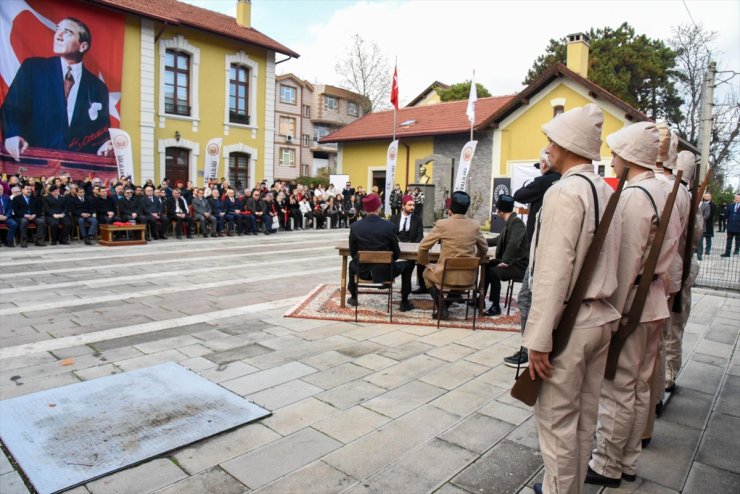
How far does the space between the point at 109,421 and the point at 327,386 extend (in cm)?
159

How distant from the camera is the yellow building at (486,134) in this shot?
2002cm

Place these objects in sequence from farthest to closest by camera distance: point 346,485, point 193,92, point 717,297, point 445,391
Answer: point 193,92
point 717,297
point 445,391
point 346,485

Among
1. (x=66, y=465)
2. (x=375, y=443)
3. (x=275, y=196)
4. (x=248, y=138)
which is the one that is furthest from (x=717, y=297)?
(x=248, y=138)

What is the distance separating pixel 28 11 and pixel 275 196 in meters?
9.78

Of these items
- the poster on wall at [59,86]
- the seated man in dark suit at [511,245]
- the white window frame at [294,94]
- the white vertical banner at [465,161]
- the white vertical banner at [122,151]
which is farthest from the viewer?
the white window frame at [294,94]

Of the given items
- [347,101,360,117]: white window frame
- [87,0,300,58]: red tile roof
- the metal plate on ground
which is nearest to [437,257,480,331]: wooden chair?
the metal plate on ground

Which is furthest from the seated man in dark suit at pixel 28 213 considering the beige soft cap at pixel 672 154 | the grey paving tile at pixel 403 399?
the beige soft cap at pixel 672 154

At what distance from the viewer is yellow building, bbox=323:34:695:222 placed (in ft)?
65.7

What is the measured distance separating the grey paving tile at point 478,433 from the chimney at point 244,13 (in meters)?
25.1

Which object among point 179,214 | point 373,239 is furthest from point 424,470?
point 179,214

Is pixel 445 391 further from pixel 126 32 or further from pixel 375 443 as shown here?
pixel 126 32

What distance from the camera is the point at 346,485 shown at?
2775 millimetres

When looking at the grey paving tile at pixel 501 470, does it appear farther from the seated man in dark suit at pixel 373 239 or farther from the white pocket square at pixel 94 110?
the white pocket square at pixel 94 110

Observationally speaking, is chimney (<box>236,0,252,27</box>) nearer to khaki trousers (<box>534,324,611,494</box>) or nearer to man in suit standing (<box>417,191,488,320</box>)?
man in suit standing (<box>417,191,488,320</box>)
